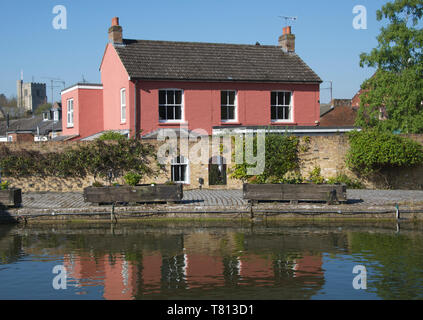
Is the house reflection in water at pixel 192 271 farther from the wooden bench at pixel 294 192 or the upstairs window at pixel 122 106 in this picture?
the upstairs window at pixel 122 106

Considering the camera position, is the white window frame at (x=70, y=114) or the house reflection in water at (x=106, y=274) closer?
the house reflection in water at (x=106, y=274)

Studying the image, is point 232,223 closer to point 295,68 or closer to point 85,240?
point 85,240

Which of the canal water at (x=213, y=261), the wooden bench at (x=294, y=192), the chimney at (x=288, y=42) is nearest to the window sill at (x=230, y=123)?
the chimney at (x=288, y=42)

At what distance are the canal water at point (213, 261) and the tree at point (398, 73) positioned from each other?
1238cm

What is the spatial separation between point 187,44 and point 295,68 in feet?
20.2

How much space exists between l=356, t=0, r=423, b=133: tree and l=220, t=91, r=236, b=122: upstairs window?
7.19 meters

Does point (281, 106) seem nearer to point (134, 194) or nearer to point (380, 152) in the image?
point (380, 152)

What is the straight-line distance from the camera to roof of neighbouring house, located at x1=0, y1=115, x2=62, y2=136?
46969 millimetres

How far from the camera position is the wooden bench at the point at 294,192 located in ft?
57.6

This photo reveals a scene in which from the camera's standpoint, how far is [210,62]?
2781 cm

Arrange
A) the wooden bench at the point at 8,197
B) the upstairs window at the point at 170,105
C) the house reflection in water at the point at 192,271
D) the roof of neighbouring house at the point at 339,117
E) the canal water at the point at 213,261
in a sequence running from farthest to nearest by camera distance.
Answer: the roof of neighbouring house at the point at 339,117
the upstairs window at the point at 170,105
the wooden bench at the point at 8,197
the house reflection in water at the point at 192,271
the canal water at the point at 213,261

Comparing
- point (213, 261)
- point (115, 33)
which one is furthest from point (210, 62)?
point (213, 261)

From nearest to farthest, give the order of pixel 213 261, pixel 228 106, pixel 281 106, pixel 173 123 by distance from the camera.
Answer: pixel 213 261, pixel 173 123, pixel 228 106, pixel 281 106

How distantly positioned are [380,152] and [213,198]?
24.4 ft
